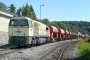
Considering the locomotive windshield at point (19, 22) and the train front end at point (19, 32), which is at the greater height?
the locomotive windshield at point (19, 22)

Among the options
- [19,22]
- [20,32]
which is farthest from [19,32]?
[19,22]

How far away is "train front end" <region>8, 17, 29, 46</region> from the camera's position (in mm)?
21391

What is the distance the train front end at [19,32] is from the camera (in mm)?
21391

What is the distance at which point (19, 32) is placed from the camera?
21.6 metres

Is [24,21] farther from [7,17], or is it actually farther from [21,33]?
[7,17]

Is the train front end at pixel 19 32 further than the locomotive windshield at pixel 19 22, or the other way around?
the locomotive windshield at pixel 19 22

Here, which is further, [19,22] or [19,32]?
[19,22]

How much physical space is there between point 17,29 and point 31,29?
158 cm

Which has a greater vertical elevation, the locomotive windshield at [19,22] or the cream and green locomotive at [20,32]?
the locomotive windshield at [19,22]

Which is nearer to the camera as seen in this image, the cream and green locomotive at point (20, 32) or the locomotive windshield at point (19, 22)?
the cream and green locomotive at point (20, 32)

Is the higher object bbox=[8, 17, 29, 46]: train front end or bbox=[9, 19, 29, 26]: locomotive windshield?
bbox=[9, 19, 29, 26]: locomotive windshield

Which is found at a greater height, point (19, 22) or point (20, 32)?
point (19, 22)

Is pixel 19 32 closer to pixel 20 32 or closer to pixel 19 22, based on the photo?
pixel 20 32

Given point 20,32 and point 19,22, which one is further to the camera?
point 19,22
